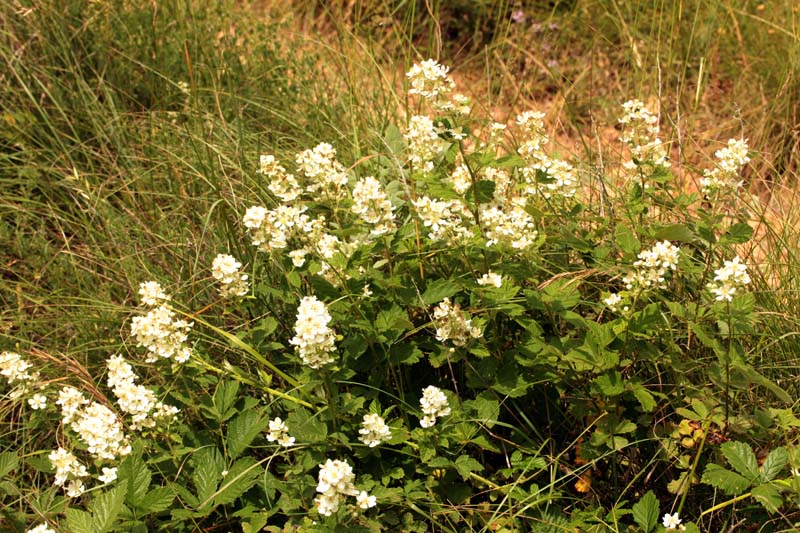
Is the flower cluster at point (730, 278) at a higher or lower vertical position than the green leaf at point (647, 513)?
higher

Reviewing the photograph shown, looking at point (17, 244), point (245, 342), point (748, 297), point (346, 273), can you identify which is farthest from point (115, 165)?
point (748, 297)

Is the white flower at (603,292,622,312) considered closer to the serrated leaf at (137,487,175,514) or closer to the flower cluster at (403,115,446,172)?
the flower cluster at (403,115,446,172)

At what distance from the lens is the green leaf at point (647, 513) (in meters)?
1.87

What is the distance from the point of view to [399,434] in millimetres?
2076

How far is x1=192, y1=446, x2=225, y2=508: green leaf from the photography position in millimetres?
1965

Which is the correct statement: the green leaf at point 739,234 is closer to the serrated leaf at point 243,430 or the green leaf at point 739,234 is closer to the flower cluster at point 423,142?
the flower cluster at point 423,142

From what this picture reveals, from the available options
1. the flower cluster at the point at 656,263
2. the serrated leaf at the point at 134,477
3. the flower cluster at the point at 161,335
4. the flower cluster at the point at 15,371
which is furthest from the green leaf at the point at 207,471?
the flower cluster at the point at 656,263

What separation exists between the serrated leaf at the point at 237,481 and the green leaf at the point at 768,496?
111cm

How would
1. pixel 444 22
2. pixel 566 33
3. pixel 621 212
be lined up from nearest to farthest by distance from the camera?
pixel 621 212 < pixel 566 33 < pixel 444 22

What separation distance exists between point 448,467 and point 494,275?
0.50 meters

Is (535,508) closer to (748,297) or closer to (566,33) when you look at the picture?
(748,297)

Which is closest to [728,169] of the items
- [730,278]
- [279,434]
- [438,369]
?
[730,278]

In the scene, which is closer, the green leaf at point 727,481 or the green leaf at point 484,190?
the green leaf at point 727,481

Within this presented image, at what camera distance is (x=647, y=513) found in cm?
188
